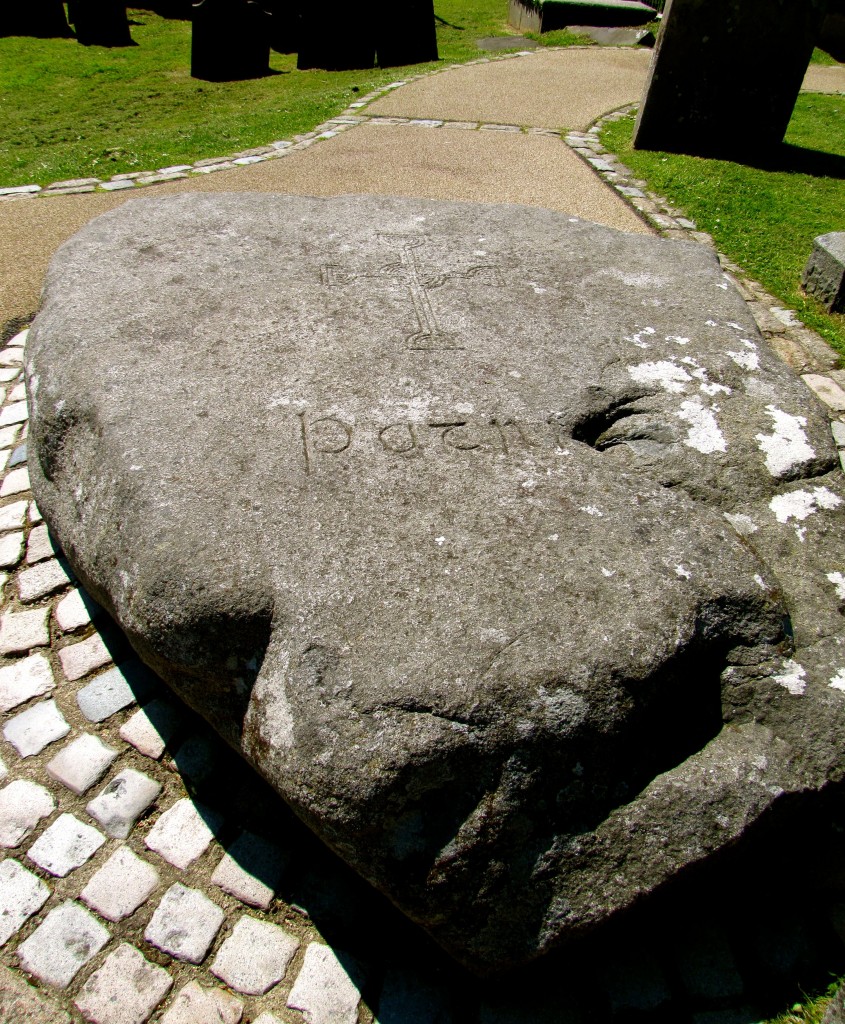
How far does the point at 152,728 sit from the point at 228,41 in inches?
406

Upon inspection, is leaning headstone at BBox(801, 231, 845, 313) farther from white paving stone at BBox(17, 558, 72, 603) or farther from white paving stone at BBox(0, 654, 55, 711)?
white paving stone at BBox(0, 654, 55, 711)

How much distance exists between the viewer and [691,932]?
6.58ft

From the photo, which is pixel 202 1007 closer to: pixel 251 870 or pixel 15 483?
pixel 251 870

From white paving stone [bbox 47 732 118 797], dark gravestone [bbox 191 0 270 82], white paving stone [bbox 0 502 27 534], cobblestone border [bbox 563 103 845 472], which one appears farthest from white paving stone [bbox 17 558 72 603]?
dark gravestone [bbox 191 0 270 82]

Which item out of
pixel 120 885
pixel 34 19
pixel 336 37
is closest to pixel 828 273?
pixel 120 885

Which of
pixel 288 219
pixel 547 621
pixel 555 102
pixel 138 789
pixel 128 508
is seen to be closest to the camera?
pixel 547 621

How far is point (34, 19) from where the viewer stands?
11992 mm

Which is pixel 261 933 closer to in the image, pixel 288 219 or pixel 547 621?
pixel 547 621

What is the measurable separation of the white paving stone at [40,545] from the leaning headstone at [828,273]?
178 inches

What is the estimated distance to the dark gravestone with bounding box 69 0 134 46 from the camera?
37.9 feet

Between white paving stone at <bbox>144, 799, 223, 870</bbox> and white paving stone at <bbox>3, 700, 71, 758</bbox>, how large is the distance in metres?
0.47

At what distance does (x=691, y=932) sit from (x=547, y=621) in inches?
A: 36.4

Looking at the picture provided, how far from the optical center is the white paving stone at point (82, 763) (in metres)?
2.30

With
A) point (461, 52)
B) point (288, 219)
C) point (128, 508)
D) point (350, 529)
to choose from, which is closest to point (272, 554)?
point (350, 529)
